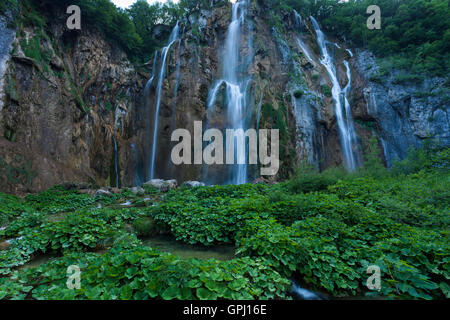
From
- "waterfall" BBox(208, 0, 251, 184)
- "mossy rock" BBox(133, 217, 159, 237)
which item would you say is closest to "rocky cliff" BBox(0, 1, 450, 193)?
"waterfall" BBox(208, 0, 251, 184)

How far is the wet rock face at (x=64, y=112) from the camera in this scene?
36.7 feet

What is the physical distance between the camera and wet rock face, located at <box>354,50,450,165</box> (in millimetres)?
17641

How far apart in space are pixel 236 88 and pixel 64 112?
13.2m

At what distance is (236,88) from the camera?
1962 cm

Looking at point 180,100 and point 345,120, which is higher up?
point 180,100

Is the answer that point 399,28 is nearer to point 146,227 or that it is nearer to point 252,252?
point 252,252

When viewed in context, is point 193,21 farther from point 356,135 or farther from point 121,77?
point 356,135

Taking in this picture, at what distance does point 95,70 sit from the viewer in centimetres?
1688

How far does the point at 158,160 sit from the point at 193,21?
48.7 feet

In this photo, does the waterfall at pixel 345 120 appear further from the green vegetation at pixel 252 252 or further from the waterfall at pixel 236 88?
the green vegetation at pixel 252 252

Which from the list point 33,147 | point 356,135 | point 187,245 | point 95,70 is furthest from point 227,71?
point 187,245

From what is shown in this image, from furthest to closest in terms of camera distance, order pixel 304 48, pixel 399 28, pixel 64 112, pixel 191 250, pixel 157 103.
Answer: pixel 304 48
pixel 399 28
pixel 157 103
pixel 64 112
pixel 191 250

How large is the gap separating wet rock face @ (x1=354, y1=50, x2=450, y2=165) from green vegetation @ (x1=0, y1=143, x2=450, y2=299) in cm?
1667

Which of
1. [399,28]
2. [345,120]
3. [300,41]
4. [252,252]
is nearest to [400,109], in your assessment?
[345,120]
